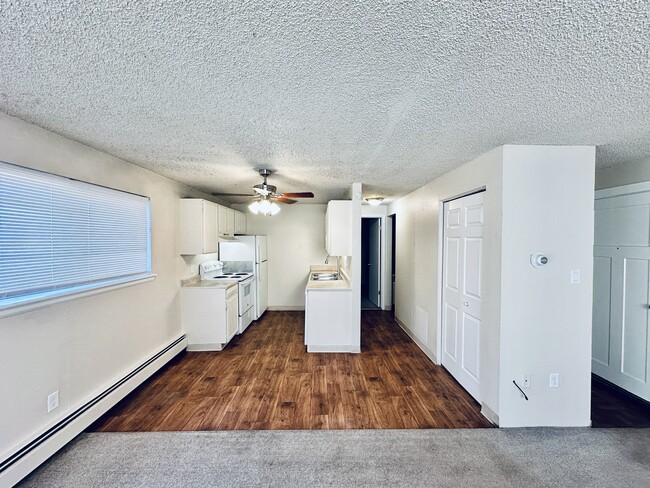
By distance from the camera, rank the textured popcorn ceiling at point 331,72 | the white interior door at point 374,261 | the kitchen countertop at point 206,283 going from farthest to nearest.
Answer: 1. the white interior door at point 374,261
2. the kitchen countertop at point 206,283
3. the textured popcorn ceiling at point 331,72

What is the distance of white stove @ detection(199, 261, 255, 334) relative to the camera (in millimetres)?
4660

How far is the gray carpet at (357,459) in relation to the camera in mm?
1859

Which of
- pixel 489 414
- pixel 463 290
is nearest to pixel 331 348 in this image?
pixel 463 290

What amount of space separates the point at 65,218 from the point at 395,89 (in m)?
2.50

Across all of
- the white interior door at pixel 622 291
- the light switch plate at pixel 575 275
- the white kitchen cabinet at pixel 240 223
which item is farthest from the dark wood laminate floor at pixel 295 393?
the white kitchen cabinet at pixel 240 223

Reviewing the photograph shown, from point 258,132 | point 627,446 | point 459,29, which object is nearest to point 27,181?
point 258,132

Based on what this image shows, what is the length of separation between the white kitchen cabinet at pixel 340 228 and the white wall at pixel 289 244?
216cm

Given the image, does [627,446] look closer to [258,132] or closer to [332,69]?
[332,69]

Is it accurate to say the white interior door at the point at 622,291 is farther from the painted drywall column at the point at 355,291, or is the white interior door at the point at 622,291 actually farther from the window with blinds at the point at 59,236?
the window with blinds at the point at 59,236

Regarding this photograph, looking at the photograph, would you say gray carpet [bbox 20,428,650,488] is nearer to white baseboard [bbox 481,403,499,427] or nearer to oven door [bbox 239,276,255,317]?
white baseboard [bbox 481,403,499,427]

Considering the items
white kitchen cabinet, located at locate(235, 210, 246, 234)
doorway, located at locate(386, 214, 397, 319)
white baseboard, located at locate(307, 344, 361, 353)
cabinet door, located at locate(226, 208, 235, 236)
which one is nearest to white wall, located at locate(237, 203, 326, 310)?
white kitchen cabinet, located at locate(235, 210, 246, 234)

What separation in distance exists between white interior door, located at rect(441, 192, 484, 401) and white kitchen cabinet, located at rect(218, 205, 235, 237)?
131 inches

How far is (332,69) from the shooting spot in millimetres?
1286

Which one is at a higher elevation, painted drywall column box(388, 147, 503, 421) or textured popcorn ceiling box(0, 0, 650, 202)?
textured popcorn ceiling box(0, 0, 650, 202)
